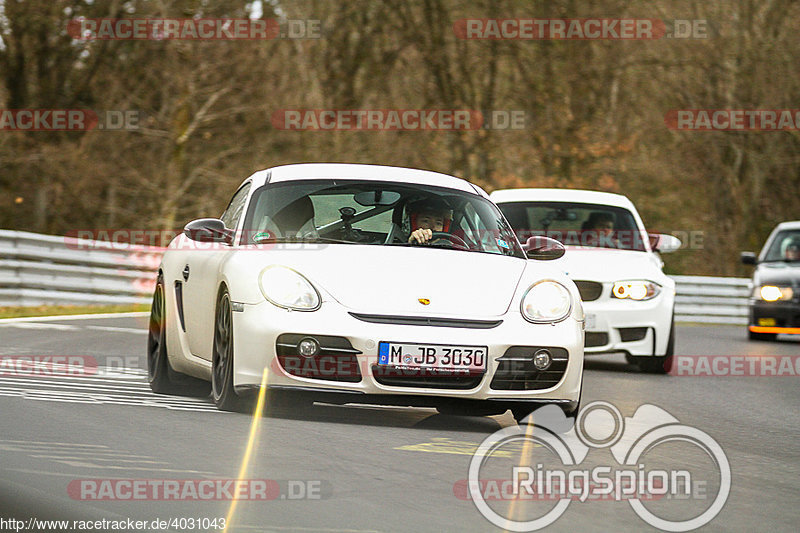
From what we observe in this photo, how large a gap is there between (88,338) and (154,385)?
439cm

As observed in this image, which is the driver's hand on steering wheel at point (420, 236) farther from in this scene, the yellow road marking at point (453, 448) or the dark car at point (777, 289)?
the dark car at point (777, 289)

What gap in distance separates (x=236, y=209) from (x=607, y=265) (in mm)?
5165

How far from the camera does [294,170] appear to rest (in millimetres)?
8922

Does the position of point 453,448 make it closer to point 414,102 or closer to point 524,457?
point 524,457

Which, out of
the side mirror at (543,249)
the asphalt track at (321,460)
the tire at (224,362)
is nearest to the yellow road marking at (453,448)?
the asphalt track at (321,460)

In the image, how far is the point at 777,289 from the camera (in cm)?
1892

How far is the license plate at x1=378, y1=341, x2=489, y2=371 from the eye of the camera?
7.24 meters

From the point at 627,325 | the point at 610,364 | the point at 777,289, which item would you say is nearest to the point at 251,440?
the point at 627,325

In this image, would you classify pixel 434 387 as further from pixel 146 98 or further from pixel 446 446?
pixel 146 98

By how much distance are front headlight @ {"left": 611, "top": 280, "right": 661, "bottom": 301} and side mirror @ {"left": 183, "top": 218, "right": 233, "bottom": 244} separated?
219 inches

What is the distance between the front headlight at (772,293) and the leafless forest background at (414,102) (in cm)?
1300

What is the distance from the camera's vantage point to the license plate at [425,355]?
724 centimetres

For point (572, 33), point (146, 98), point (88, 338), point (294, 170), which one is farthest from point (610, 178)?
point (294, 170)

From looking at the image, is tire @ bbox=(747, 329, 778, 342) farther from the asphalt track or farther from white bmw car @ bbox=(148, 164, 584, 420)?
white bmw car @ bbox=(148, 164, 584, 420)
